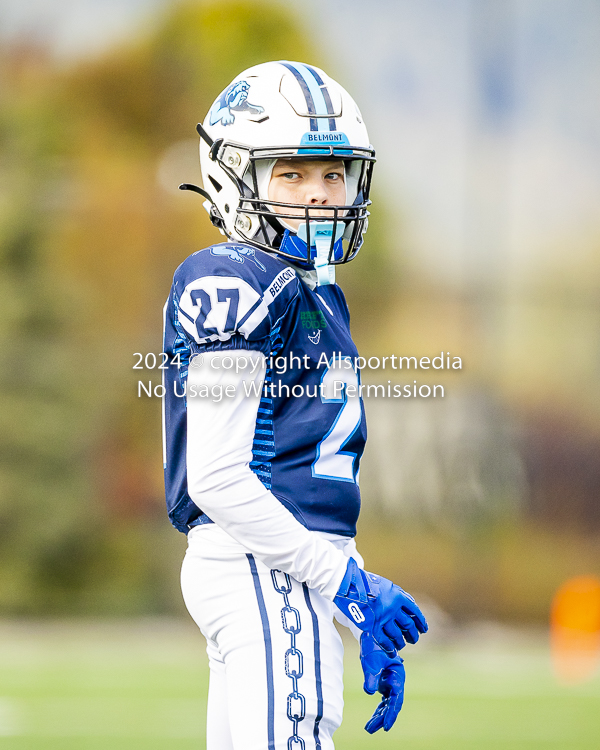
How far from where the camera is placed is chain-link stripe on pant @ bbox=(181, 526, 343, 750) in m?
Result: 1.64

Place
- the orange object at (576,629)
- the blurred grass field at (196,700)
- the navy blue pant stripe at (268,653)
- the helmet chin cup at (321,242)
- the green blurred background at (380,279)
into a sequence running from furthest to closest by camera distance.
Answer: the green blurred background at (380,279), the orange object at (576,629), the blurred grass field at (196,700), the helmet chin cup at (321,242), the navy blue pant stripe at (268,653)

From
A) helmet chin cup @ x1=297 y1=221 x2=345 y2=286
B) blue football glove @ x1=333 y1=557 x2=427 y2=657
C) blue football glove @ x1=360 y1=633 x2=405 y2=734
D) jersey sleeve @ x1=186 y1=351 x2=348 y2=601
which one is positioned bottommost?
blue football glove @ x1=360 y1=633 x2=405 y2=734

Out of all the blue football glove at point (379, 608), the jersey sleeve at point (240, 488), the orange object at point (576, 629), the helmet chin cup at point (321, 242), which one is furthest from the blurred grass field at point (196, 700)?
the helmet chin cup at point (321, 242)

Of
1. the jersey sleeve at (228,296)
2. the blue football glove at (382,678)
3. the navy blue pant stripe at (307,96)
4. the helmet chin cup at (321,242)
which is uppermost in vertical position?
the navy blue pant stripe at (307,96)

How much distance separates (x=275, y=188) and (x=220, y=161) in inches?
5.1

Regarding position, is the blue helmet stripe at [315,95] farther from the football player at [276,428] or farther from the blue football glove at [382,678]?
the blue football glove at [382,678]

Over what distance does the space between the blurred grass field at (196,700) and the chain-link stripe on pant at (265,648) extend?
232cm

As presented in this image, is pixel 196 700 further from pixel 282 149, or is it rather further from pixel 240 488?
pixel 282 149

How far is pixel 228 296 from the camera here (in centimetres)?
165

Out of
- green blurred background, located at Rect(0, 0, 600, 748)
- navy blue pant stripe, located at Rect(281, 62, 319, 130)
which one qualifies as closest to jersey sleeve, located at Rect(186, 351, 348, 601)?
navy blue pant stripe, located at Rect(281, 62, 319, 130)

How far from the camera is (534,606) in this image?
23.3 feet

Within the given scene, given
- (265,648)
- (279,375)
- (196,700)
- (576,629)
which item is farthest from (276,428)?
(576,629)

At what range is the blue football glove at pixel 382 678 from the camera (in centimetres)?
170

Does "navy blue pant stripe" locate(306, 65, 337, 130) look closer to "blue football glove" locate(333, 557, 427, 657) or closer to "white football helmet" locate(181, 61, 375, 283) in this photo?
"white football helmet" locate(181, 61, 375, 283)
